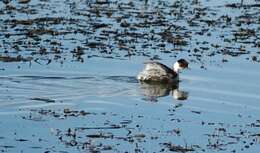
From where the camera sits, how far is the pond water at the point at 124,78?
16.4 metres

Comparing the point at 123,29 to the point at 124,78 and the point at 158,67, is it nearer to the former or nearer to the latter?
the point at 158,67

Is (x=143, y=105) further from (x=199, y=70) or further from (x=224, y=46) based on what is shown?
(x=224, y=46)

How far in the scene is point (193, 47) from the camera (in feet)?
92.1

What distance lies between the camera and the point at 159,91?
22.7 metres

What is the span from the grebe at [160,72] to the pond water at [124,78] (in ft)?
0.97

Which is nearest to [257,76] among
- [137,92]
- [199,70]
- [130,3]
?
[199,70]

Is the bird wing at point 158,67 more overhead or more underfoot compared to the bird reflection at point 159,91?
more overhead

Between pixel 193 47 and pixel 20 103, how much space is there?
1025 cm

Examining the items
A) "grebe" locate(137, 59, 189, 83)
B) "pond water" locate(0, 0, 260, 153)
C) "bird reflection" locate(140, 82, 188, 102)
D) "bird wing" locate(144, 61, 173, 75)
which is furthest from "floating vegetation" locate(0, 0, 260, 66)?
"bird reflection" locate(140, 82, 188, 102)

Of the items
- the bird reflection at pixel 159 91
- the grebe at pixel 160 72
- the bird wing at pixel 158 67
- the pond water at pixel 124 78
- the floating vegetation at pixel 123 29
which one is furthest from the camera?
the floating vegetation at pixel 123 29

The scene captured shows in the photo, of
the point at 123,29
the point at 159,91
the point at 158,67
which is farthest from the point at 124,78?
the point at 123,29

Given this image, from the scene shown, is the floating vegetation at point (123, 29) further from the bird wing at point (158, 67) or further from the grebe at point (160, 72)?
the bird wing at point (158, 67)

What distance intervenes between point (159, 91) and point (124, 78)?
3.52 ft

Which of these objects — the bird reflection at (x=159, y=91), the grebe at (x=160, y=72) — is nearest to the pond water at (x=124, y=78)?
the bird reflection at (x=159, y=91)
